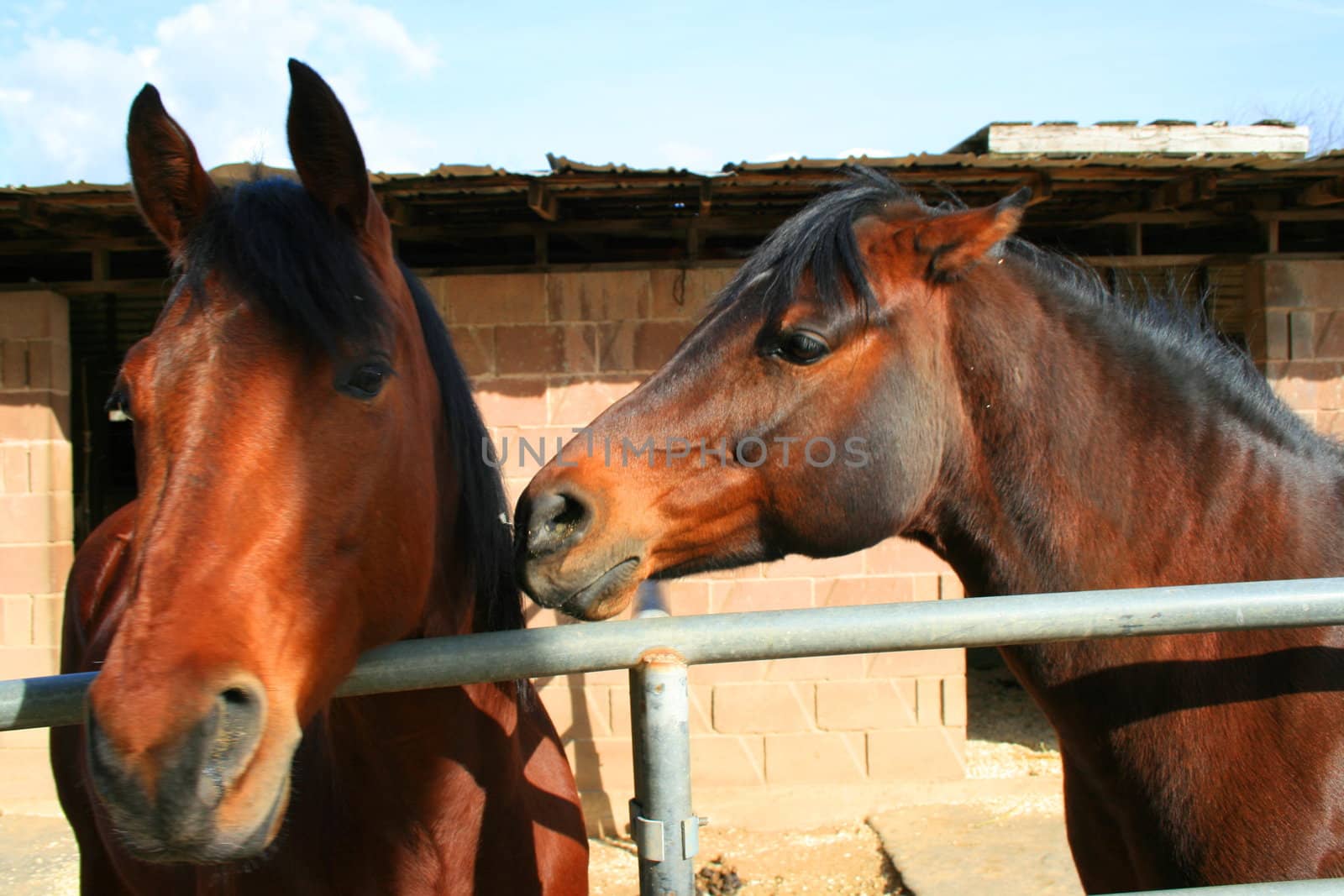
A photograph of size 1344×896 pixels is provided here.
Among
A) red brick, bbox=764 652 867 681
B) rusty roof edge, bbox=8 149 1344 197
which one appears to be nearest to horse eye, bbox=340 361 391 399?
rusty roof edge, bbox=8 149 1344 197

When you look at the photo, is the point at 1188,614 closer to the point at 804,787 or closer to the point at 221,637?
the point at 221,637

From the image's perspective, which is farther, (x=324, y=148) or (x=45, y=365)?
(x=45, y=365)

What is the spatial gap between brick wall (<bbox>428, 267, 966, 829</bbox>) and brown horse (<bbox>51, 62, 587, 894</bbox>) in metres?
3.07

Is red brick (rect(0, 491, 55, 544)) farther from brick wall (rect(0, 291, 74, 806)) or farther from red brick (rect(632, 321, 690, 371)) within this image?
red brick (rect(632, 321, 690, 371))

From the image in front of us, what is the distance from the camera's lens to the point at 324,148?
1.40 meters

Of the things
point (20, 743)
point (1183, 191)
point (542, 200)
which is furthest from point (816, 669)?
point (20, 743)

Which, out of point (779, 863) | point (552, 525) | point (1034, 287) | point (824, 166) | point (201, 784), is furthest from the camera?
point (779, 863)

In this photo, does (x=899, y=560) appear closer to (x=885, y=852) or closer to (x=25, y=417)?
(x=885, y=852)

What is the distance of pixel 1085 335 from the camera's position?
184cm

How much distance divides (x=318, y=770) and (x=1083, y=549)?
1574 mm

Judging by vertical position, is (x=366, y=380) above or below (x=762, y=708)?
above

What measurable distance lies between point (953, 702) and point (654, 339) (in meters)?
2.82

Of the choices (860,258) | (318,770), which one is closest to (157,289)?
(318,770)

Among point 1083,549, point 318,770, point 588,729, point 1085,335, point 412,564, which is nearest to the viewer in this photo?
point 412,564
